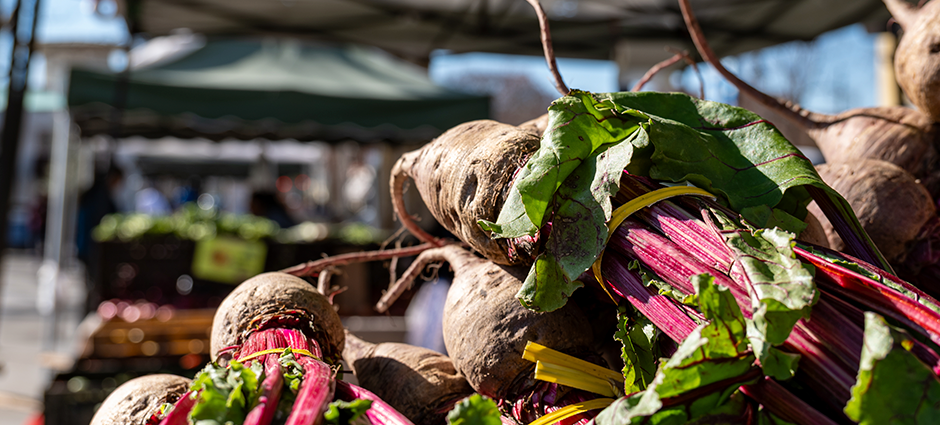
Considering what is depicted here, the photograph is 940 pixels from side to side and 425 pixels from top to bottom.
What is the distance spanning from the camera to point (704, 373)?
2.63 feet

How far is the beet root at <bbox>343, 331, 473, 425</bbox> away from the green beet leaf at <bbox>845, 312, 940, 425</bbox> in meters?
0.81

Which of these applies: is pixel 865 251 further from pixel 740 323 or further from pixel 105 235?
pixel 105 235

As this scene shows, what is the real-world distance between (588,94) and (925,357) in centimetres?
63

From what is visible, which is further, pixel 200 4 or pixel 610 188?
pixel 200 4

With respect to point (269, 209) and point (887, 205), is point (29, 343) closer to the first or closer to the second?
point (269, 209)

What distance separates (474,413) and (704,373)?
314 mm

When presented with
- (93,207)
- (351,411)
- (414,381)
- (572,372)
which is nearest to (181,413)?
(351,411)

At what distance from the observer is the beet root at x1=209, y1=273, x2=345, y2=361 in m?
1.33

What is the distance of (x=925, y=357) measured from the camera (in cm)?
76

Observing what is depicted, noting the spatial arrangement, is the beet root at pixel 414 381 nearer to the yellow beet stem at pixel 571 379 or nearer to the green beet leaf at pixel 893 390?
the yellow beet stem at pixel 571 379

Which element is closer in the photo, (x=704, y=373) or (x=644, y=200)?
(x=704, y=373)

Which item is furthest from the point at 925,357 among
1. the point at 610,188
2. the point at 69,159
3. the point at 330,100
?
the point at 69,159

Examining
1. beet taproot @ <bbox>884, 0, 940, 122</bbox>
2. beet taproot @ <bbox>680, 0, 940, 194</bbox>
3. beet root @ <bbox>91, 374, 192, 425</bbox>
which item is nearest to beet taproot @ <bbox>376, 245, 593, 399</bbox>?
beet root @ <bbox>91, 374, 192, 425</bbox>

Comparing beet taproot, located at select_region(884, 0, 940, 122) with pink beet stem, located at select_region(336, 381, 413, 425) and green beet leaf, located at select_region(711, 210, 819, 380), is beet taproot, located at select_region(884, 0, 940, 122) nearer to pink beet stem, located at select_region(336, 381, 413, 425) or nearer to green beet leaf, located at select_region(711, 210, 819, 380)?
green beet leaf, located at select_region(711, 210, 819, 380)
